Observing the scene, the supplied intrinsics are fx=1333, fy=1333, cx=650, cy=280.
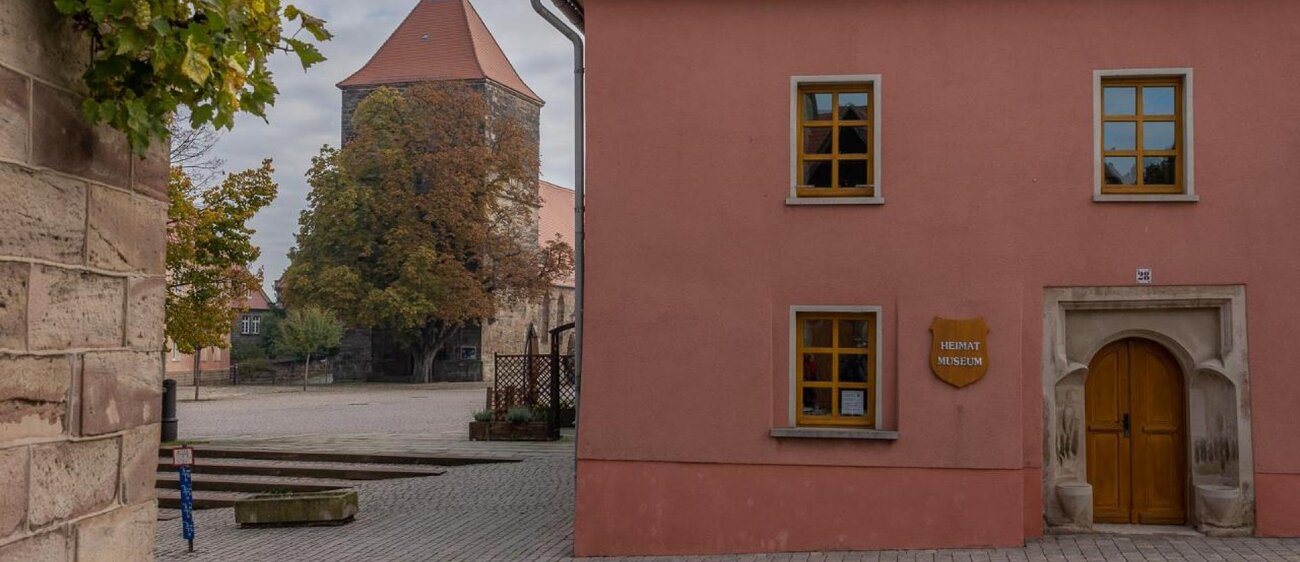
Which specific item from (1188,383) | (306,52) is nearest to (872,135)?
(1188,383)

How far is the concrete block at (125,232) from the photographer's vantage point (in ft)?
12.0

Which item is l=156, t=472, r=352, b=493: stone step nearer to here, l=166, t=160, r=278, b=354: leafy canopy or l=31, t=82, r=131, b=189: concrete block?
l=166, t=160, r=278, b=354: leafy canopy

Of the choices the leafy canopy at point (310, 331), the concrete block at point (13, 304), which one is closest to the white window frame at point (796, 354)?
the concrete block at point (13, 304)

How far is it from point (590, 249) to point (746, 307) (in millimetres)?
1596

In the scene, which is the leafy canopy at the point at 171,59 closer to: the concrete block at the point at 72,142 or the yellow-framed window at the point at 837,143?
the concrete block at the point at 72,142

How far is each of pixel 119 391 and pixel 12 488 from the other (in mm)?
522

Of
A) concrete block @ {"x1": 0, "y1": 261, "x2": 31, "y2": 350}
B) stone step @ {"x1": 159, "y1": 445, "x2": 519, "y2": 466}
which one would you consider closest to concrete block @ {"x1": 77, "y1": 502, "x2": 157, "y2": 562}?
concrete block @ {"x1": 0, "y1": 261, "x2": 31, "y2": 350}

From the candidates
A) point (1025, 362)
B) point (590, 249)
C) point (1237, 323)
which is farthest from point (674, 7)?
point (1237, 323)

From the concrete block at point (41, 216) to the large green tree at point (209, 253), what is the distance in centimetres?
2141

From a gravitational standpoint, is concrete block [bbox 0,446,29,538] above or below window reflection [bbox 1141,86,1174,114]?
below

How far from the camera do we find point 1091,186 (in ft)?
40.3

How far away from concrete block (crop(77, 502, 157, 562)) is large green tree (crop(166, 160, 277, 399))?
21059 millimetres

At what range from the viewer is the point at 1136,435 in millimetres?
12789

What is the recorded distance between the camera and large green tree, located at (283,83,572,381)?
185 feet
